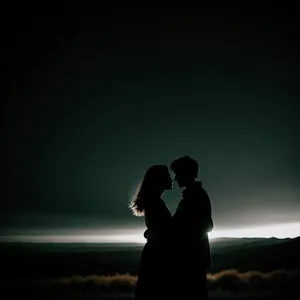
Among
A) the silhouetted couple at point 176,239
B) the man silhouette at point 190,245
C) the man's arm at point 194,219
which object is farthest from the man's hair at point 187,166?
the man's arm at point 194,219

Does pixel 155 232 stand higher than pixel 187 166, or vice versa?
pixel 187 166

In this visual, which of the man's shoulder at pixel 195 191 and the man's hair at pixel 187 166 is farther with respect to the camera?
the man's hair at pixel 187 166

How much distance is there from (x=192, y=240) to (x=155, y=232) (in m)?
0.41

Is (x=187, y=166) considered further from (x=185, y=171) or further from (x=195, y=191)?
(x=195, y=191)

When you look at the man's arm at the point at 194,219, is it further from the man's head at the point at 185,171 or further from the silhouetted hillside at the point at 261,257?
the silhouetted hillside at the point at 261,257

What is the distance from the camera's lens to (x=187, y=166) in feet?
19.7

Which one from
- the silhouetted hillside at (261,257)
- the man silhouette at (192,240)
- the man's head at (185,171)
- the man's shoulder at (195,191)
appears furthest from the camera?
the silhouetted hillside at (261,257)

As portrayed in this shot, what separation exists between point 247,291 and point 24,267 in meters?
20.0

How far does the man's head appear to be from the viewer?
6.00 m

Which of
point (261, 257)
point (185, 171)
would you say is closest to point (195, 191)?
point (185, 171)

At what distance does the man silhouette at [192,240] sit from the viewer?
576 centimetres

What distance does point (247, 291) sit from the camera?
16.2 m

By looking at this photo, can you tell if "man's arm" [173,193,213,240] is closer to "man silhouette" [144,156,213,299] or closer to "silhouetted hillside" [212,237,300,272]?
"man silhouette" [144,156,213,299]

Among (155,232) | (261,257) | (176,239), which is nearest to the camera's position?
(176,239)
